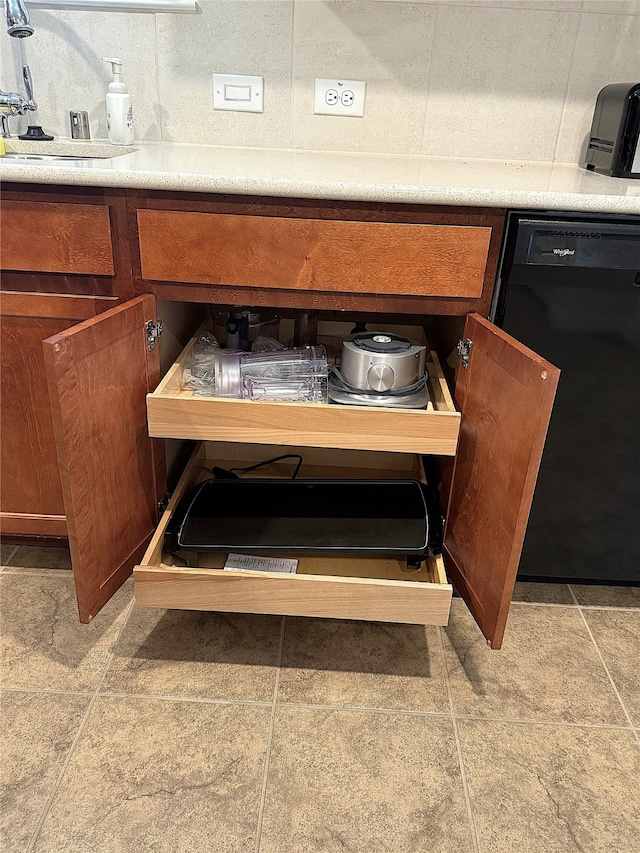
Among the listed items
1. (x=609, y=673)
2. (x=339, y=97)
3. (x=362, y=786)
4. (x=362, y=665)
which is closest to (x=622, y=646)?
(x=609, y=673)

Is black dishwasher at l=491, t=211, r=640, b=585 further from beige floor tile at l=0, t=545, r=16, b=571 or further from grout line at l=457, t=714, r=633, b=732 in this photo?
beige floor tile at l=0, t=545, r=16, b=571

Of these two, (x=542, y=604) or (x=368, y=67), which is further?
(x=368, y=67)

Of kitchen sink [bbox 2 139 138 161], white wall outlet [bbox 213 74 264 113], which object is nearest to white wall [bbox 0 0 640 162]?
white wall outlet [bbox 213 74 264 113]

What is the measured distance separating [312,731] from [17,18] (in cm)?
157

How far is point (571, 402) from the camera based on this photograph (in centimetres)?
123

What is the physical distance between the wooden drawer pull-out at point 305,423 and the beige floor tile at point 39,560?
55 cm

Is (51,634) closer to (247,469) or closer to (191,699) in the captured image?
(191,699)

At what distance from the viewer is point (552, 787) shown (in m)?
1.04

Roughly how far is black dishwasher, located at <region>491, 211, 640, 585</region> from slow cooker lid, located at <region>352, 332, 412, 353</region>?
19 centimetres

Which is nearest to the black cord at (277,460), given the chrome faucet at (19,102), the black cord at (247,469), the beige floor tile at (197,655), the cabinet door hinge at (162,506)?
the black cord at (247,469)

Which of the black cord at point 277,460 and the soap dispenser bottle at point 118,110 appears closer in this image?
the soap dispenser bottle at point 118,110

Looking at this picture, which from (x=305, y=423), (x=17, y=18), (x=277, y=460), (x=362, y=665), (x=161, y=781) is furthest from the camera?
(x=277, y=460)

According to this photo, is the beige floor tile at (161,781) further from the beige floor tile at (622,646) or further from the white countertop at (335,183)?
the white countertop at (335,183)

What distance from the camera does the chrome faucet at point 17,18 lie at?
54.0 inches
